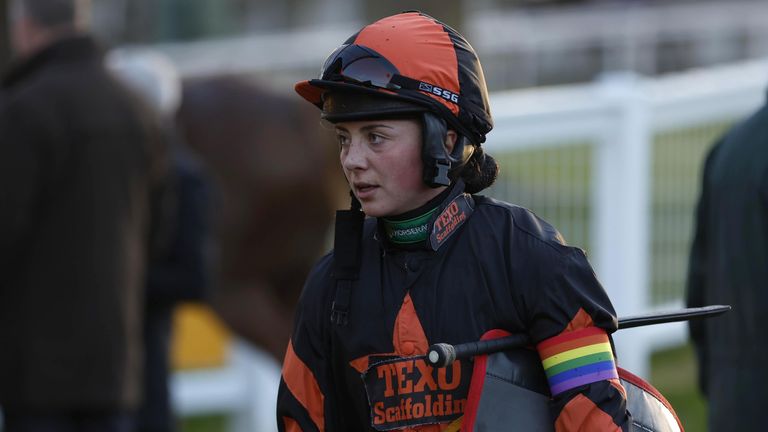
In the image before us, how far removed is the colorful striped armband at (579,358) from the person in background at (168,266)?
3.30 m

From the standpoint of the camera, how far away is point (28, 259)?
4.82 metres

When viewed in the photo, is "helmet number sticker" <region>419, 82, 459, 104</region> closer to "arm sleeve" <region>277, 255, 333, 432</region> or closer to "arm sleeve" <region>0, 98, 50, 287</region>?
"arm sleeve" <region>277, 255, 333, 432</region>

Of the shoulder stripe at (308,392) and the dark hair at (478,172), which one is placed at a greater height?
the dark hair at (478,172)

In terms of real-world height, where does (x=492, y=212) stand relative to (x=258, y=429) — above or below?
above

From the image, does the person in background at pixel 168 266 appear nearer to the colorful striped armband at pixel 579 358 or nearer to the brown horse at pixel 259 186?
the brown horse at pixel 259 186

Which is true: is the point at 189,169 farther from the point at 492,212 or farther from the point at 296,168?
the point at 492,212

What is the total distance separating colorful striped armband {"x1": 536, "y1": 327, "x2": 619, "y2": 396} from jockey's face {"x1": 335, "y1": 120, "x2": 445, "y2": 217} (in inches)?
15.2

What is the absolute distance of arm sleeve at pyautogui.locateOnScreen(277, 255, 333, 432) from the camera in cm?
263

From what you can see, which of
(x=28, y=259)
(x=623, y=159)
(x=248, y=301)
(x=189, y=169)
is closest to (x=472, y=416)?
(x=28, y=259)

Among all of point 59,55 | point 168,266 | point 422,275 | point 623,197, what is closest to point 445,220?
point 422,275

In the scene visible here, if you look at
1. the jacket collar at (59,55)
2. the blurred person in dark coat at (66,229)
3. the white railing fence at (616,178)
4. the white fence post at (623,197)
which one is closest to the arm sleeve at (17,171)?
the blurred person in dark coat at (66,229)

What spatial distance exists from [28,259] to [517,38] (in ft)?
35.8

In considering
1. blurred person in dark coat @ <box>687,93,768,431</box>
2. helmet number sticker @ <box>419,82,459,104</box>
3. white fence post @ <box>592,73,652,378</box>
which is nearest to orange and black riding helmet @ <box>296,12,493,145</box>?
helmet number sticker @ <box>419,82,459,104</box>

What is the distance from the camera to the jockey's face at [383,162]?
2.54 meters
